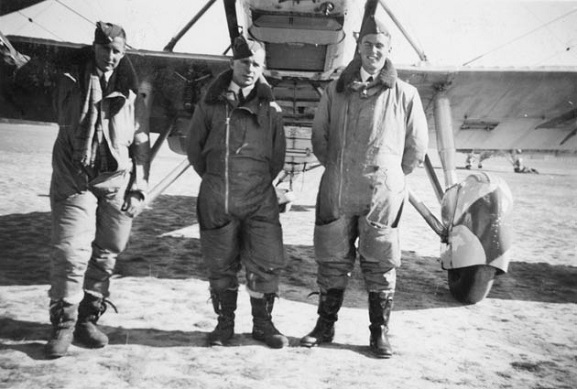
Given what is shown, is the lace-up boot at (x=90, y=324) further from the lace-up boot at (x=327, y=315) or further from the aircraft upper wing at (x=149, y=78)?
the aircraft upper wing at (x=149, y=78)

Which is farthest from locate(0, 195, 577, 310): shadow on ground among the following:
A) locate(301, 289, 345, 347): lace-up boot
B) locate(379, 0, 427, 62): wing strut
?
locate(379, 0, 427, 62): wing strut

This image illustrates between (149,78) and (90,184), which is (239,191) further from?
(149,78)

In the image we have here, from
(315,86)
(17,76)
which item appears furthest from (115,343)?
(315,86)

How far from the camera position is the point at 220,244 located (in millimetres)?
2912

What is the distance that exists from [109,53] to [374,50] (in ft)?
5.67

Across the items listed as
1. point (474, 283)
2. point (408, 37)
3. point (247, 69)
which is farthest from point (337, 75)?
point (474, 283)

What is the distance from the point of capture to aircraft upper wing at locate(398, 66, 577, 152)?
5.71 metres

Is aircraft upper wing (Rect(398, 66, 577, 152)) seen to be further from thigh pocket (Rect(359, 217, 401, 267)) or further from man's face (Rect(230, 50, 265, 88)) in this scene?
thigh pocket (Rect(359, 217, 401, 267))

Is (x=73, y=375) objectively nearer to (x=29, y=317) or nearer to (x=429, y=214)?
(x=29, y=317)

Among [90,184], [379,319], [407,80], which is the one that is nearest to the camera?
[90,184]

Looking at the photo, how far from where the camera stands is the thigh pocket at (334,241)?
295 centimetres

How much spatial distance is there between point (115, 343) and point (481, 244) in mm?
3073

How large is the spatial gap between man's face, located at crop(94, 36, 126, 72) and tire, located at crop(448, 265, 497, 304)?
3.37 metres

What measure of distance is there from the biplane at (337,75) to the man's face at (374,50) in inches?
59.1
